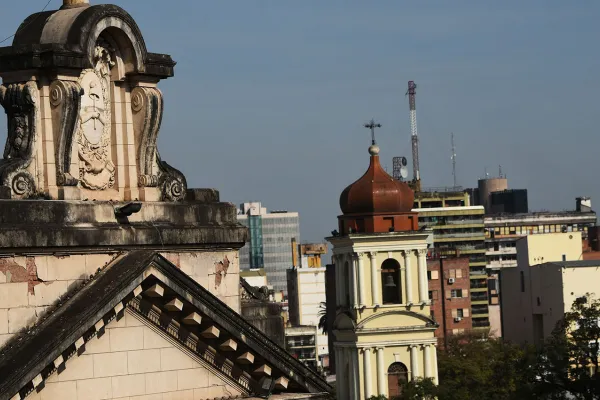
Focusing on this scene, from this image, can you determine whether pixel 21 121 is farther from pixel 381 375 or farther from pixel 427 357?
pixel 381 375

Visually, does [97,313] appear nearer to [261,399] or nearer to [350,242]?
[261,399]

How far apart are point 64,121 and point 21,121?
57 centimetres

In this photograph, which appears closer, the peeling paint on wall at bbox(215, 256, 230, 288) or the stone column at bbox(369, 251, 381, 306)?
the peeling paint on wall at bbox(215, 256, 230, 288)

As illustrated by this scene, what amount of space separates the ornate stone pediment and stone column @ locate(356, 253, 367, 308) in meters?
77.8

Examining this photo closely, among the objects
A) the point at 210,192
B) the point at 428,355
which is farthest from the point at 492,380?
the point at 210,192

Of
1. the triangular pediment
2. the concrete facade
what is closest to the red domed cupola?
the concrete facade

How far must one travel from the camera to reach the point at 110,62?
2966 cm

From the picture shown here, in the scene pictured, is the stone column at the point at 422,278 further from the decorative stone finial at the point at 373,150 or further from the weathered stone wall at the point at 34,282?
the weathered stone wall at the point at 34,282

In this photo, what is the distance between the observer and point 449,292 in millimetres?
167875

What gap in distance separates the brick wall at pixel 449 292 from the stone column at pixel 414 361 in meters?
56.6

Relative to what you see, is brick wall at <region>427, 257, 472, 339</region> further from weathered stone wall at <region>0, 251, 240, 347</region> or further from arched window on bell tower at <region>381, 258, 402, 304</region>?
weathered stone wall at <region>0, 251, 240, 347</region>

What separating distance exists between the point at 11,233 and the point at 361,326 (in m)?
82.8

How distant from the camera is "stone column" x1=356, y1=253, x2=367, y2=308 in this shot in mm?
107950

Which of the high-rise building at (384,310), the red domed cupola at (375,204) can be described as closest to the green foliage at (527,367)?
the high-rise building at (384,310)
